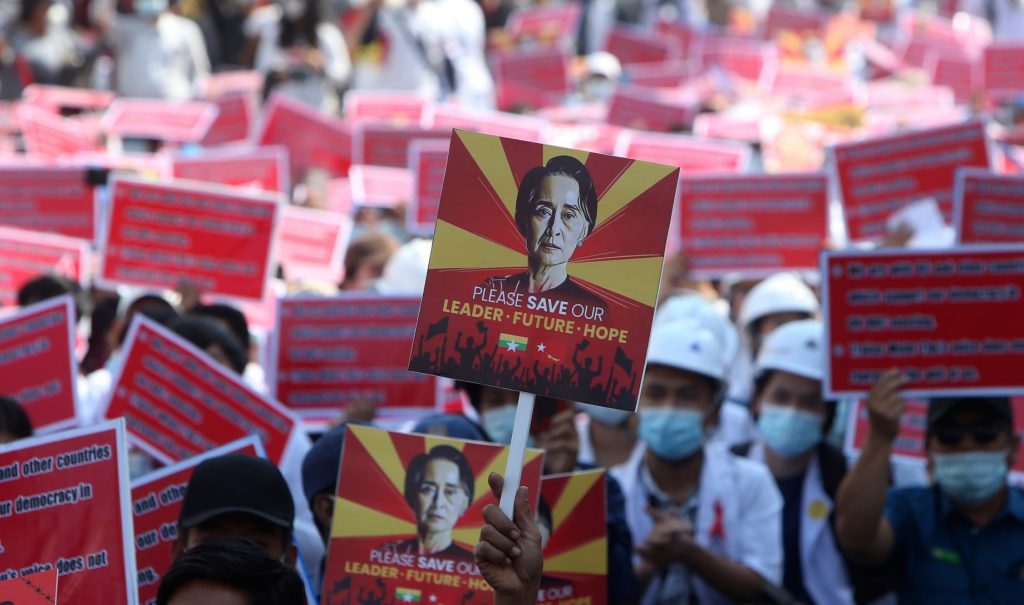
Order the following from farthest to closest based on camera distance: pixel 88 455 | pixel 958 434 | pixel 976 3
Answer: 1. pixel 976 3
2. pixel 958 434
3. pixel 88 455

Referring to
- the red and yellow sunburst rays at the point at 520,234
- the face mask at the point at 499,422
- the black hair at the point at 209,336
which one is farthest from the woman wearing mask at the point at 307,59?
the red and yellow sunburst rays at the point at 520,234

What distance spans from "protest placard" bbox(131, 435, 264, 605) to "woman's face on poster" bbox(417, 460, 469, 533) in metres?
0.55

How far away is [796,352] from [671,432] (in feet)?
2.79

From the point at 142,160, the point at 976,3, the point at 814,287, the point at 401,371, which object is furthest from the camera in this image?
the point at 976,3

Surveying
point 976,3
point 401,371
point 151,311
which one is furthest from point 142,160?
point 976,3

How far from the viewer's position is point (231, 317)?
273 inches

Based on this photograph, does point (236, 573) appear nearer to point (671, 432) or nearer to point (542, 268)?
point (542, 268)

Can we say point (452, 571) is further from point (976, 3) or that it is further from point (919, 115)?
point (976, 3)

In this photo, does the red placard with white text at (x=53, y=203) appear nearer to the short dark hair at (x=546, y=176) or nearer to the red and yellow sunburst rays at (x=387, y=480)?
the red and yellow sunburst rays at (x=387, y=480)

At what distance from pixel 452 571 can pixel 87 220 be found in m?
5.41

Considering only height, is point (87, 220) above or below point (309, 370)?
above

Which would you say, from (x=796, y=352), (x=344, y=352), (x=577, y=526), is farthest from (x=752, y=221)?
(x=577, y=526)

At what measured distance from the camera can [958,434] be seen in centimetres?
531

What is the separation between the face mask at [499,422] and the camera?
218 inches
